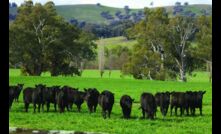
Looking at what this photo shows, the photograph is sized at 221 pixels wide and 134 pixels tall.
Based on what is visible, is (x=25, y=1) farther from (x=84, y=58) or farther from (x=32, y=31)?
(x=84, y=58)

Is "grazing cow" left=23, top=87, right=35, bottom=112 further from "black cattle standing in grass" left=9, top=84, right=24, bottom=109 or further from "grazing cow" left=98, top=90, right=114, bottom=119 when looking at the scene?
"grazing cow" left=98, top=90, right=114, bottom=119

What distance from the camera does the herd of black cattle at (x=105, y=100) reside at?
503 inches

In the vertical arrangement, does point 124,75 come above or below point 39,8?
below

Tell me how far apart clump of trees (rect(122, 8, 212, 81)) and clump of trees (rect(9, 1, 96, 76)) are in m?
3.94

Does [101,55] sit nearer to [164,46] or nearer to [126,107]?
[164,46]

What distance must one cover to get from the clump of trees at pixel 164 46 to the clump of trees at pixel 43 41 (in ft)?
12.9

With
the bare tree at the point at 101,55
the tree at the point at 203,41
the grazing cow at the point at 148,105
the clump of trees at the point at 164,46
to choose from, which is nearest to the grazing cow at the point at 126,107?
the grazing cow at the point at 148,105

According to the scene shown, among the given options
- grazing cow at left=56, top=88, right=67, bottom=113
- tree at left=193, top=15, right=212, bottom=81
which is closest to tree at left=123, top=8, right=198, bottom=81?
tree at left=193, top=15, right=212, bottom=81

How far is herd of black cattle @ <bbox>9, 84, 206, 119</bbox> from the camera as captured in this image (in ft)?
41.9
